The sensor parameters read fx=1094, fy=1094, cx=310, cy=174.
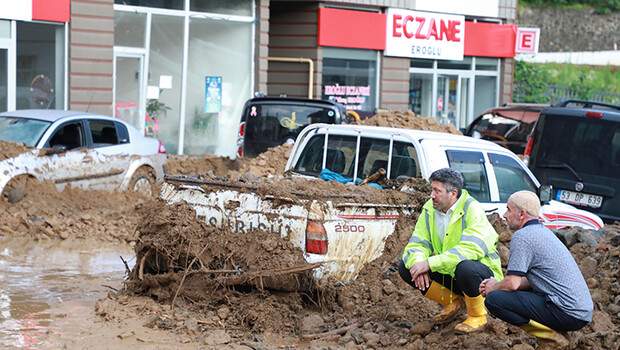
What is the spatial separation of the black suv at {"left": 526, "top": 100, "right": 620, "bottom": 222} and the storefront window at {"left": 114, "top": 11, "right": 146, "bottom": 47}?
377 inches

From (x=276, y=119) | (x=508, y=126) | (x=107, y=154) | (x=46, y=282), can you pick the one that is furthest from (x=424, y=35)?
(x=46, y=282)

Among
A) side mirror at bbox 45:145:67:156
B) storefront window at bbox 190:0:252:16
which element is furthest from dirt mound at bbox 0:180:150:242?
storefront window at bbox 190:0:252:16

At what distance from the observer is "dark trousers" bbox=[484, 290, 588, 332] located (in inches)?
288

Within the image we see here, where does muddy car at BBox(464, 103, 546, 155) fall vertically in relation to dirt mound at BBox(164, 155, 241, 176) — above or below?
above

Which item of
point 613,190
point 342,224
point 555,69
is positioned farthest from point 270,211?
point 555,69

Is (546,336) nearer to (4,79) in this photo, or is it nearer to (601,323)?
(601,323)

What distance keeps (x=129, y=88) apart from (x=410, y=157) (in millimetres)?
12127

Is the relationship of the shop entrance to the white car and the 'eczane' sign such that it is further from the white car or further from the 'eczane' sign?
the white car

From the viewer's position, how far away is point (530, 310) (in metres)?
7.34

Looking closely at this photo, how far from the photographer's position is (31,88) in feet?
64.4

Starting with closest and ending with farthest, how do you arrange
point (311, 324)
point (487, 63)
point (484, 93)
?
point (311, 324), point (487, 63), point (484, 93)

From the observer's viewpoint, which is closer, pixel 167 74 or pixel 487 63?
pixel 167 74

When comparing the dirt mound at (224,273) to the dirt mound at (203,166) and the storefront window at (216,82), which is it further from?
the storefront window at (216,82)

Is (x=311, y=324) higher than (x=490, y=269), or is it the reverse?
(x=490, y=269)
